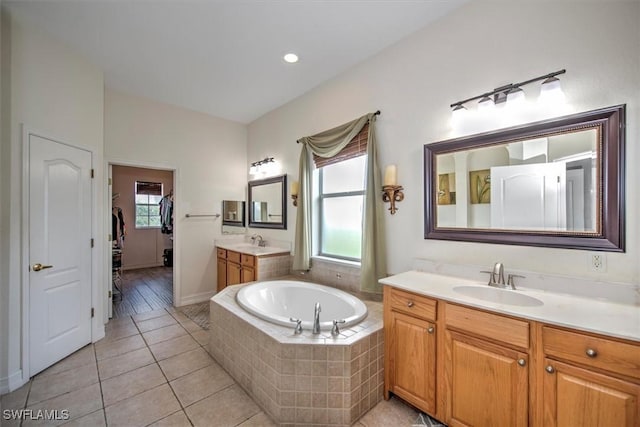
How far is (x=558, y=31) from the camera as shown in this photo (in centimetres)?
164

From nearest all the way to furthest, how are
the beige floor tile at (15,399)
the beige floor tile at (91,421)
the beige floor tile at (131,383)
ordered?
the beige floor tile at (91,421)
the beige floor tile at (15,399)
the beige floor tile at (131,383)

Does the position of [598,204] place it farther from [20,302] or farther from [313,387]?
[20,302]

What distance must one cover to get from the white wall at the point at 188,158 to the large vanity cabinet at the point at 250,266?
0.47 meters

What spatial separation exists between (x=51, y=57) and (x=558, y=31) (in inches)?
159

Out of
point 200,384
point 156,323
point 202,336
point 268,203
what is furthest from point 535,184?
point 156,323

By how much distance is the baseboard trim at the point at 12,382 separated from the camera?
6.43 feet

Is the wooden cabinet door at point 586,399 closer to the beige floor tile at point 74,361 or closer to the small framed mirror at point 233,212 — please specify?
the beige floor tile at point 74,361

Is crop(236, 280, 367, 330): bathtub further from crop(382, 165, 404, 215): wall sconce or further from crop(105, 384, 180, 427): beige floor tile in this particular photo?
crop(382, 165, 404, 215): wall sconce

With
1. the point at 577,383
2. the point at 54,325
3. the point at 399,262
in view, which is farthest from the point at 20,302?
the point at 577,383

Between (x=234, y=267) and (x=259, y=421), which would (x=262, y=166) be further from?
(x=259, y=421)

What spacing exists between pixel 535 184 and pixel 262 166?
342 cm

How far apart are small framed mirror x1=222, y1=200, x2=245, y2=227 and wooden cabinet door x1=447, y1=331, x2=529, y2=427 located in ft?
12.2

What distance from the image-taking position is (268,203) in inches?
163

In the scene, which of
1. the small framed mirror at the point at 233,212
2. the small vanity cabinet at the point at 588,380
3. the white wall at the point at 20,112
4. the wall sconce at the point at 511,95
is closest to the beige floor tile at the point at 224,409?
the white wall at the point at 20,112
